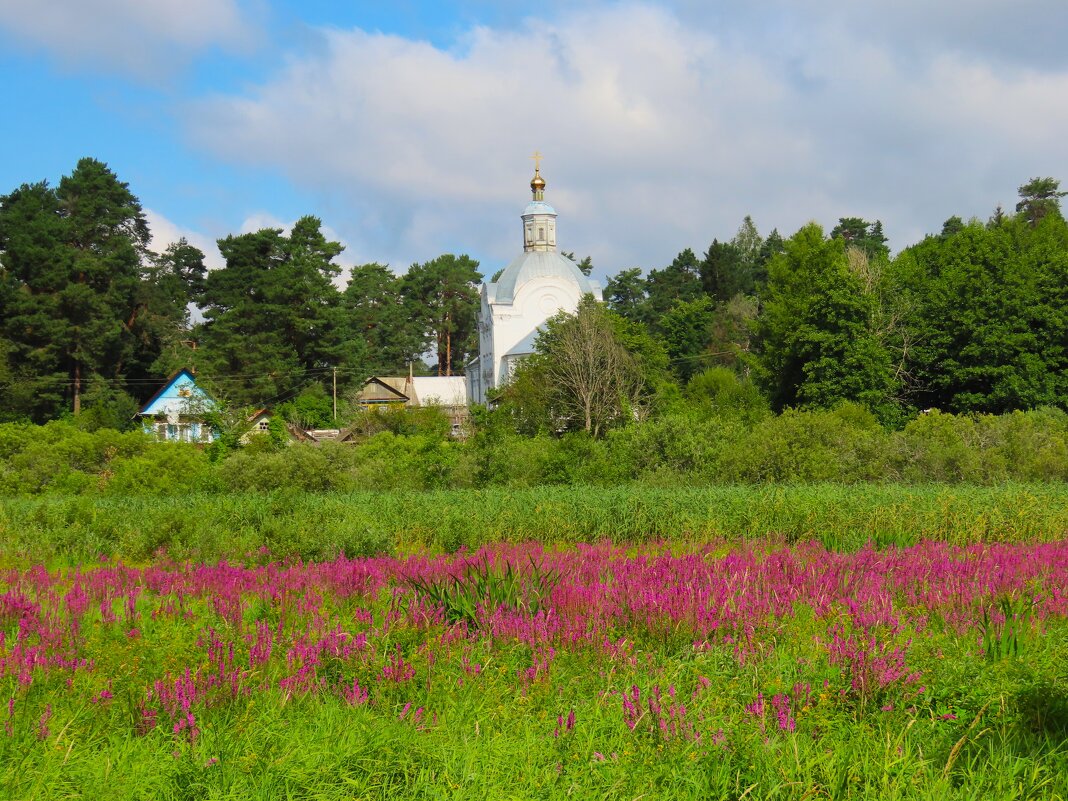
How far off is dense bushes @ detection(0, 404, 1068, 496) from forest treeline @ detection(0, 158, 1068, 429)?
7.81 ft

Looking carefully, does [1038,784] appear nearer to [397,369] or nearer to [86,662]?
[86,662]

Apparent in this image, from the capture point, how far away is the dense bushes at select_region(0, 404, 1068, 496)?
71.3 feet

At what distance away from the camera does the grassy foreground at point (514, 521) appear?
40.8 ft

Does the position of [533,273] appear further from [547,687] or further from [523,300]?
[547,687]

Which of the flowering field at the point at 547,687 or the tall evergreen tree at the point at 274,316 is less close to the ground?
the tall evergreen tree at the point at 274,316

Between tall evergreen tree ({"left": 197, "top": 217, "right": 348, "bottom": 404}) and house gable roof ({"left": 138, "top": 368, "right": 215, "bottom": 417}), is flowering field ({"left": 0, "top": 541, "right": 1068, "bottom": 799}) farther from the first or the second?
tall evergreen tree ({"left": 197, "top": 217, "right": 348, "bottom": 404})

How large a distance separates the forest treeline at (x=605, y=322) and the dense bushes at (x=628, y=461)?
7.81 ft

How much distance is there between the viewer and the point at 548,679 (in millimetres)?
5555

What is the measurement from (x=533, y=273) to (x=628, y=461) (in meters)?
53.9

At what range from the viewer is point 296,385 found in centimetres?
7275

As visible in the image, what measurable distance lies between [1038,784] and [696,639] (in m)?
2.57

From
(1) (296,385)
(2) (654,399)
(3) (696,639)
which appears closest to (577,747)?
(3) (696,639)

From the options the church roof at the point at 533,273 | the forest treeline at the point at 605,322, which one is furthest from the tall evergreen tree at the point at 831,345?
the church roof at the point at 533,273

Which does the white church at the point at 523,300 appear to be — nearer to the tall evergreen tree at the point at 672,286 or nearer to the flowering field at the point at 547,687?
the tall evergreen tree at the point at 672,286
